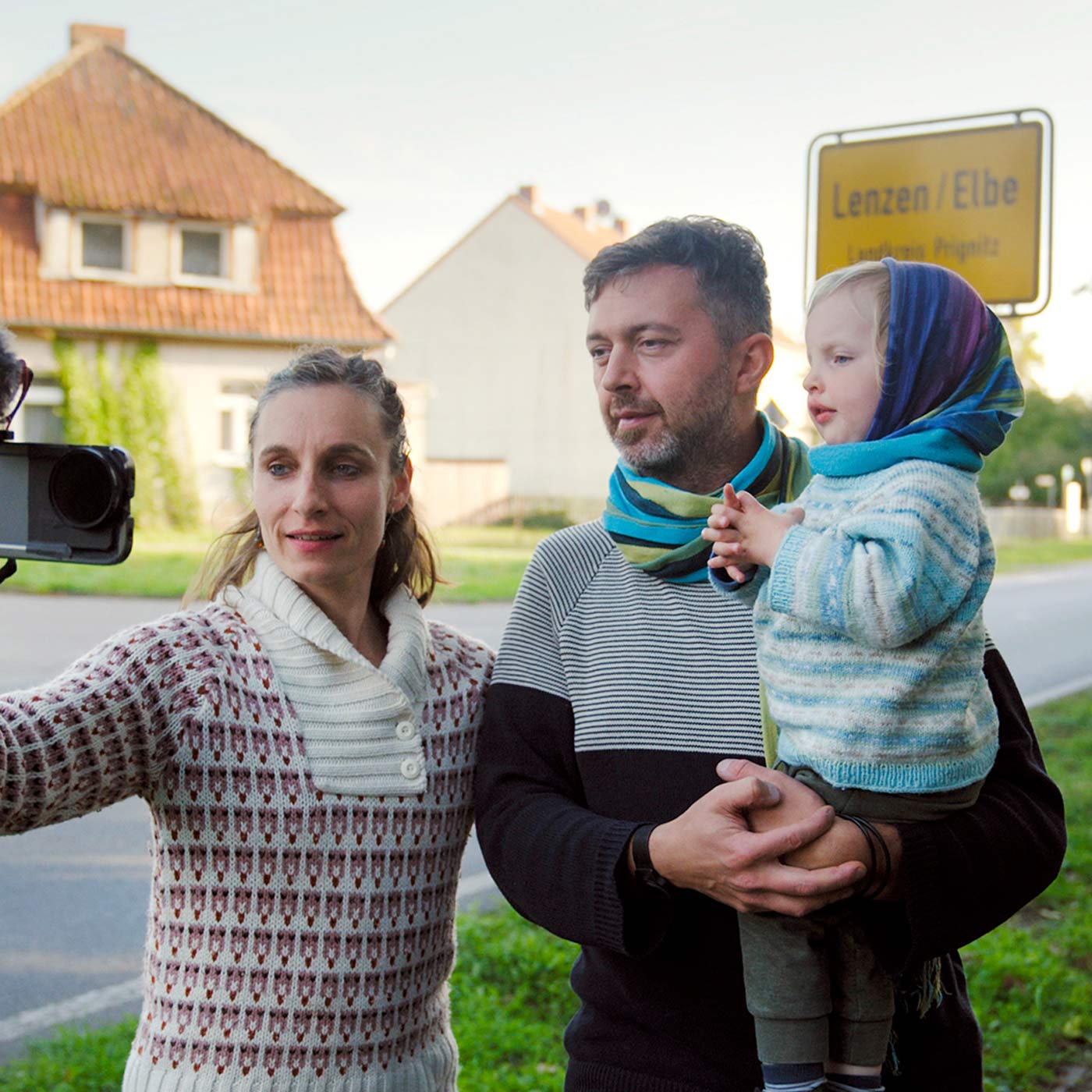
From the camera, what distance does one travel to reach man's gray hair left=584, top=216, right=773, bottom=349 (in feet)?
8.68

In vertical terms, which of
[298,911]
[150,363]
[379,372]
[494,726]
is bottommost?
[298,911]

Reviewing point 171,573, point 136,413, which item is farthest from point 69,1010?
point 136,413

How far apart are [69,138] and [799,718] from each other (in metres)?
25.2

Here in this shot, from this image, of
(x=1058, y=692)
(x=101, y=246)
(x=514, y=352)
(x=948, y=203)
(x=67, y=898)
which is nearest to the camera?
(x=948, y=203)

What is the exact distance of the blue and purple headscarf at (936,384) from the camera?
219cm

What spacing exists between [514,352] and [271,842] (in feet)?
117

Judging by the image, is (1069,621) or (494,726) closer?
(494,726)

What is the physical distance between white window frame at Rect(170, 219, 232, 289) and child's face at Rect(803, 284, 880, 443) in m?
24.1

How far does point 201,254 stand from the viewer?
25.3m

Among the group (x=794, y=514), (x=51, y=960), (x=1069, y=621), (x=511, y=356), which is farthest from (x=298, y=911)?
(x=511, y=356)

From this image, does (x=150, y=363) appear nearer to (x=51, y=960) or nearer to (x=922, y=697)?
(x=51, y=960)

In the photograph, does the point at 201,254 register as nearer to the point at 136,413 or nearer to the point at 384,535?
the point at 136,413

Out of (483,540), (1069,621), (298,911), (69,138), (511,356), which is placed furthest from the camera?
(511,356)

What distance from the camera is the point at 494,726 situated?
246 cm
